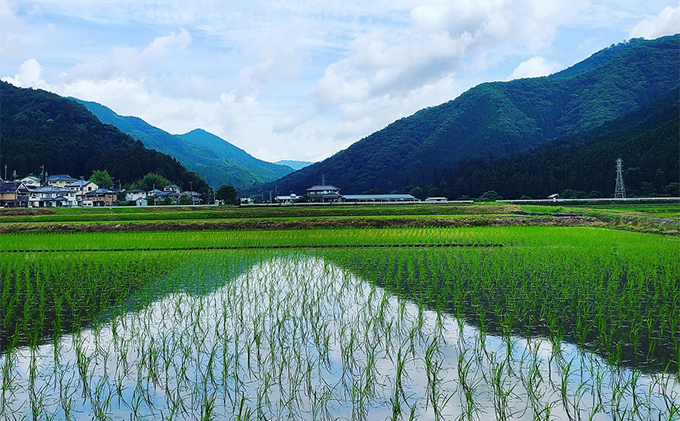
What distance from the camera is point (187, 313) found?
8.68m

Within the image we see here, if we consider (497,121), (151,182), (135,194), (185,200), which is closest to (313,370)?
(185,200)

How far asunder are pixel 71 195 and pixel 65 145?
25.8 metres

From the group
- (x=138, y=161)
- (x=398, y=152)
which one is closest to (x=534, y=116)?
(x=398, y=152)

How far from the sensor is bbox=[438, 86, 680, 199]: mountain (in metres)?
48.3

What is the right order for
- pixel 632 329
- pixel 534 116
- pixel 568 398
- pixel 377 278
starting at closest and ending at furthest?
pixel 568 398 < pixel 632 329 < pixel 377 278 < pixel 534 116

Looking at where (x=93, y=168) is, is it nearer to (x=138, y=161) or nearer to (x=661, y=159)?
(x=138, y=161)

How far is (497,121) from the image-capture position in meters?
108

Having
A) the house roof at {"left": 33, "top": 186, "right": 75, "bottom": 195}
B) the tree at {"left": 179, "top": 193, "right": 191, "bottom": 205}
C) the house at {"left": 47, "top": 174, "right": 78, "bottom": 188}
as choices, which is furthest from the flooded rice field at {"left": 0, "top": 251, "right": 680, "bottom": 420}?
the house at {"left": 47, "top": 174, "right": 78, "bottom": 188}

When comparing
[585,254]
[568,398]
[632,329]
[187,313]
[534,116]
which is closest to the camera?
[568,398]

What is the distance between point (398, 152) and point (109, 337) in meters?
100

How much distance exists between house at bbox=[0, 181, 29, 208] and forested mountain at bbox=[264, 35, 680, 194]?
181 feet

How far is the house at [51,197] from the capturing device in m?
57.3

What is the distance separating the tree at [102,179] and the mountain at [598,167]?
4466cm

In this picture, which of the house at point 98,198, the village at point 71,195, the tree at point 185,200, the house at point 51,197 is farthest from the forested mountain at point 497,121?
the house at point 51,197
